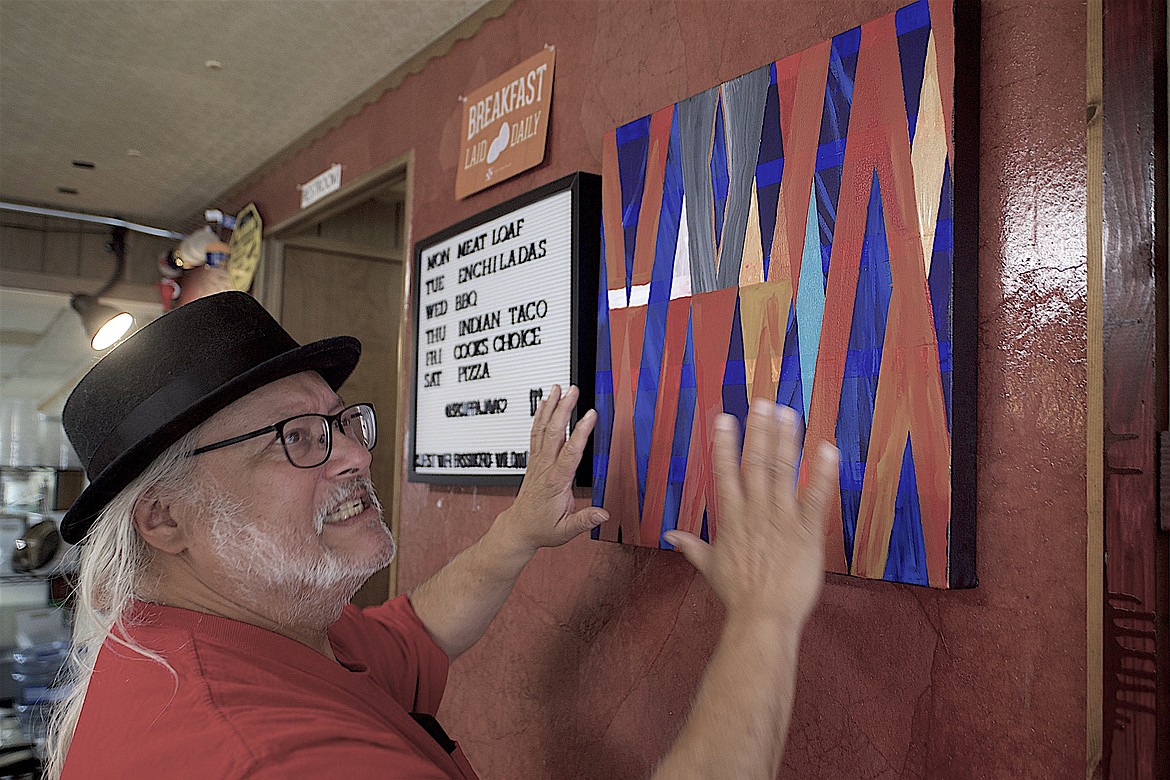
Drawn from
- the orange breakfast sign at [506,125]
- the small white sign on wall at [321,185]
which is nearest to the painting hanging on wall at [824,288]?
the orange breakfast sign at [506,125]

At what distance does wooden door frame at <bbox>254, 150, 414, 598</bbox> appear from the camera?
2482 mm

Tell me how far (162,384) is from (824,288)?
36.6 inches

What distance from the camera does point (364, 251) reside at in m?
3.88

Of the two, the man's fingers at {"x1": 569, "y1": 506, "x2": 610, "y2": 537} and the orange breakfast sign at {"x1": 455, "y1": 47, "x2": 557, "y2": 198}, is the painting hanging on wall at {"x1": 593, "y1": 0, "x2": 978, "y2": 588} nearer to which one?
the man's fingers at {"x1": 569, "y1": 506, "x2": 610, "y2": 537}

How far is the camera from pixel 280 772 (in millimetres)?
890

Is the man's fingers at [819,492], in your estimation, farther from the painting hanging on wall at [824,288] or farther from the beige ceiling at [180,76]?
the beige ceiling at [180,76]

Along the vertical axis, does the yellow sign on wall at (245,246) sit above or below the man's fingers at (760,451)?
above

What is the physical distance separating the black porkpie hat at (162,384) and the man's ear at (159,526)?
0.05 metres

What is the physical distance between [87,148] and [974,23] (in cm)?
338

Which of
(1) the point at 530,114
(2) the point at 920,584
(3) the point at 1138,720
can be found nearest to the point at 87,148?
(1) the point at 530,114

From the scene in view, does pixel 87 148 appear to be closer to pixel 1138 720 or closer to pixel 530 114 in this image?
pixel 530 114

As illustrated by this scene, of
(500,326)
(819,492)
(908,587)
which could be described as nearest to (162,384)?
(500,326)

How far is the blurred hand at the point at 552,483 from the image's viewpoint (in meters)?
1.46

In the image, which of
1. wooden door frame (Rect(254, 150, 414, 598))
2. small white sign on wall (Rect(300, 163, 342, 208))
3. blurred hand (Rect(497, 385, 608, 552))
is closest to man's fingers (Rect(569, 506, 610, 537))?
blurred hand (Rect(497, 385, 608, 552))
